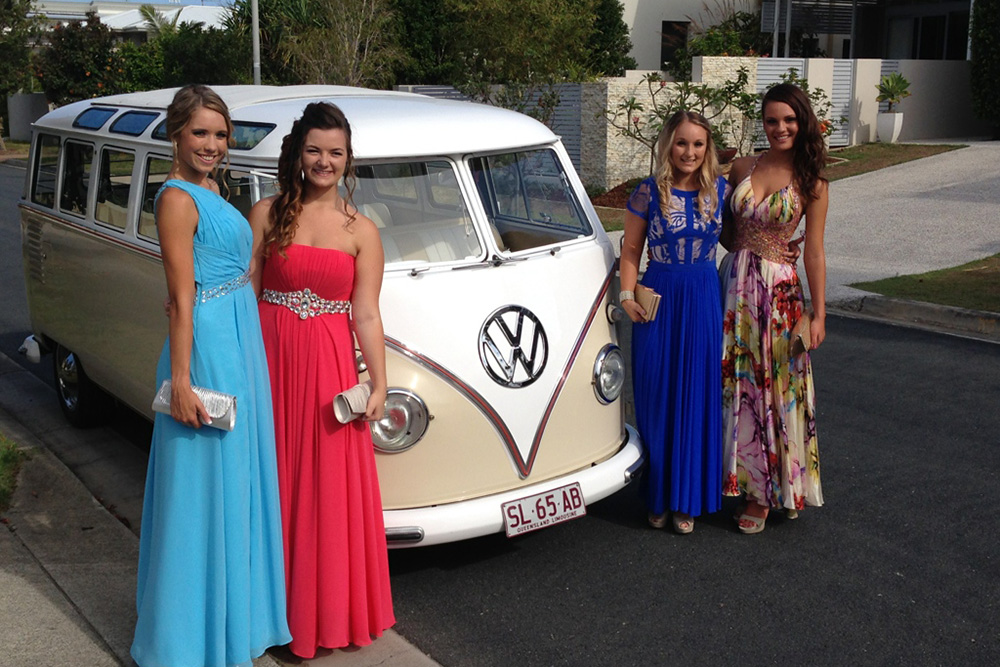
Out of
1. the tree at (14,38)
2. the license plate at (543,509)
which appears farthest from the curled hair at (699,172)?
the tree at (14,38)

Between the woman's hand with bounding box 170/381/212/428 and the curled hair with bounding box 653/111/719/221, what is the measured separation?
2.32 m

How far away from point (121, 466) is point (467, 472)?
2.57 m

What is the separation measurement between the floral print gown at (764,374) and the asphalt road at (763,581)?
0.32m

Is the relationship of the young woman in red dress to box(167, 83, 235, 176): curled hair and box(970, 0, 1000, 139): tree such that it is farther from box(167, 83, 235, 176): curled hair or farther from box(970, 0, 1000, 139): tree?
box(970, 0, 1000, 139): tree

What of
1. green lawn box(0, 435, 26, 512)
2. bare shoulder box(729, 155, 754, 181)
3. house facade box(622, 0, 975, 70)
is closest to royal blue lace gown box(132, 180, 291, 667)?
green lawn box(0, 435, 26, 512)

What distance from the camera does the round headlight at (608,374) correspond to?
193 inches

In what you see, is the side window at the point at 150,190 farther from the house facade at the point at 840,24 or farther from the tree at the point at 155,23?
the tree at the point at 155,23

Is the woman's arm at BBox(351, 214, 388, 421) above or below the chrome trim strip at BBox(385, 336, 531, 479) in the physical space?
above

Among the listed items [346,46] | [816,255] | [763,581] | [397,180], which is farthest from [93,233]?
[346,46]

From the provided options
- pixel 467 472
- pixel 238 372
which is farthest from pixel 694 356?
pixel 238 372

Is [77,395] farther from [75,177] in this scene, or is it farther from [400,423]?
[400,423]

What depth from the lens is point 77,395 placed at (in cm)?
676

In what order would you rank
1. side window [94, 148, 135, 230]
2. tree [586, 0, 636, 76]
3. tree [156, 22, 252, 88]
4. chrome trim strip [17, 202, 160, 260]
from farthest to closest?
1. tree [156, 22, 252, 88]
2. tree [586, 0, 636, 76]
3. side window [94, 148, 135, 230]
4. chrome trim strip [17, 202, 160, 260]

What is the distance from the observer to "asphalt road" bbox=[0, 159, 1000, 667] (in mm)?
4195
